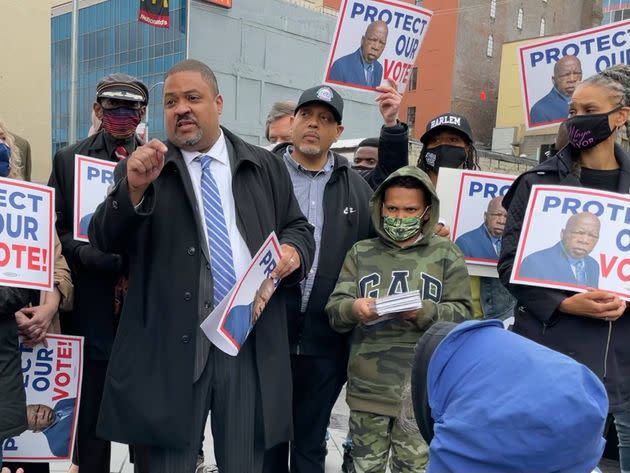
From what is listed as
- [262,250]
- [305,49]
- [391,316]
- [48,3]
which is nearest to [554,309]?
[391,316]

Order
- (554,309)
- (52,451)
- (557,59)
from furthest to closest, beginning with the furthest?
(557,59) → (52,451) → (554,309)

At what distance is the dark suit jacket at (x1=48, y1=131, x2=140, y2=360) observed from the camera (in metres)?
3.19

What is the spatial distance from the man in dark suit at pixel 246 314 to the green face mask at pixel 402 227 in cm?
83

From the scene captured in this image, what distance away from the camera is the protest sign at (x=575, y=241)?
2797 millimetres

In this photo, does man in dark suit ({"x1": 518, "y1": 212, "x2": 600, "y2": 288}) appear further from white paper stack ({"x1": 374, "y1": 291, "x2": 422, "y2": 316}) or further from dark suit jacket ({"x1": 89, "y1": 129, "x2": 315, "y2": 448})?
dark suit jacket ({"x1": 89, "y1": 129, "x2": 315, "y2": 448})

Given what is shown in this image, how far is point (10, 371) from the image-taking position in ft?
8.99

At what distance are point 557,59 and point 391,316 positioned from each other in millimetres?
2357

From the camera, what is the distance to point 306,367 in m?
3.46

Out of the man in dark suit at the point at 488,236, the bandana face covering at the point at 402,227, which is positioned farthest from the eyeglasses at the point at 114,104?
the man in dark suit at the point at 488,236

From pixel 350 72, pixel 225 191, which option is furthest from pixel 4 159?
pixel 350 72

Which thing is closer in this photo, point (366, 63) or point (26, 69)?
point (366, 63)

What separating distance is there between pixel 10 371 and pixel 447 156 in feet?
8.83

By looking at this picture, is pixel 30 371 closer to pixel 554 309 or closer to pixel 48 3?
pixel 554 309

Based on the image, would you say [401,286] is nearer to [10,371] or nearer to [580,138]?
[580,138]
